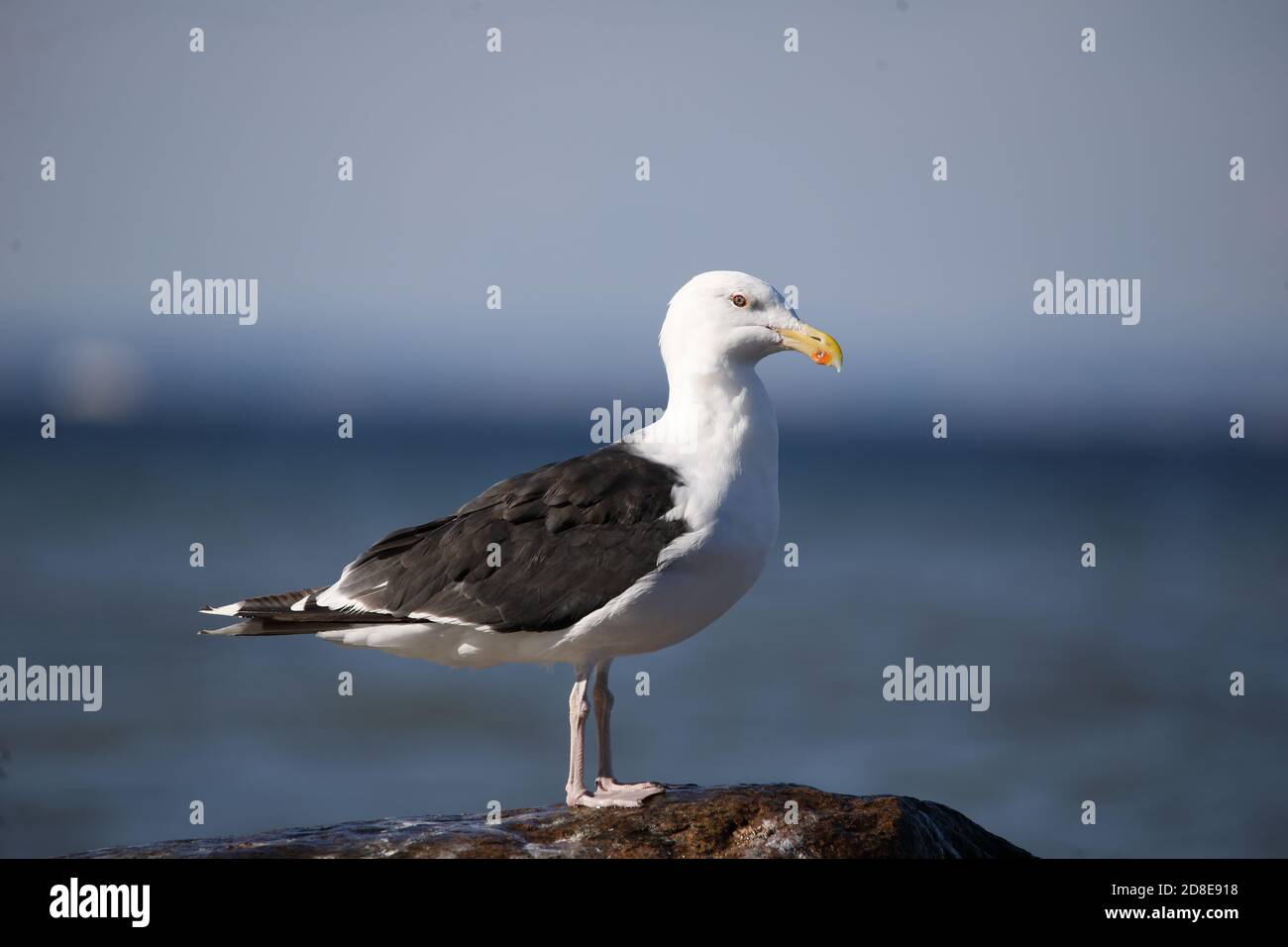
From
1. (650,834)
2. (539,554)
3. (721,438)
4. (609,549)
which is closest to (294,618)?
(539,554)

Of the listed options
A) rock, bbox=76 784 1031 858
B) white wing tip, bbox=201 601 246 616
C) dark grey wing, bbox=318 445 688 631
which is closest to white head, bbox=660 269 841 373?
dark grey wing, bbox=318 445 688 631

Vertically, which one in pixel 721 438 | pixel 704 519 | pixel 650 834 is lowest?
pixel 650 834

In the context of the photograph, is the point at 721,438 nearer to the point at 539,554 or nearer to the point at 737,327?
the point at 737,327

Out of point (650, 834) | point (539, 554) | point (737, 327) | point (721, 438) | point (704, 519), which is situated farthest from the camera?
point (737, 327)

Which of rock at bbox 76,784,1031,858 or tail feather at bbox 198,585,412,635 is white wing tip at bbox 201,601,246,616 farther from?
rock at bbox 76,784,1031,858

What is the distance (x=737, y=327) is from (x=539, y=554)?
1805 mm

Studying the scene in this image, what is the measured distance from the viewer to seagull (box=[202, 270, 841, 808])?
26.4 ft

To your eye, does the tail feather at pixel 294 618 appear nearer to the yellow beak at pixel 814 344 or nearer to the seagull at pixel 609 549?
the seagull at pixel 609 549

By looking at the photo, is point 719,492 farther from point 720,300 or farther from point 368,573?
point 368,573

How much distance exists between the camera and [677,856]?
7500 millimetres

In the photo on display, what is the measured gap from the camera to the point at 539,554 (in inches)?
323

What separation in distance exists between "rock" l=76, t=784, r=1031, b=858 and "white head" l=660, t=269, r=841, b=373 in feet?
8.33

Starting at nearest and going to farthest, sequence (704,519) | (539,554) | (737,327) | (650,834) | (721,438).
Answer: (650,834) < (704,519) < (539,554) < (721,438) < (737,327)

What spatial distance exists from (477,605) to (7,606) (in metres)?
29.5
